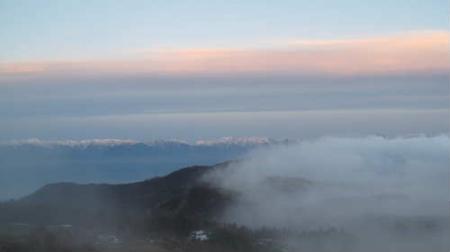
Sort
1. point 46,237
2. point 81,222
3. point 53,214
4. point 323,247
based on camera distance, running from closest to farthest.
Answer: point 46,237, point 323,247, point 81,222, point 53,214

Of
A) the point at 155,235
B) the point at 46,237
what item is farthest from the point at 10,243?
the point at 155,235

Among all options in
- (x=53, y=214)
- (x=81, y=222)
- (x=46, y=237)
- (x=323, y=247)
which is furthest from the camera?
(x=53, y=214)

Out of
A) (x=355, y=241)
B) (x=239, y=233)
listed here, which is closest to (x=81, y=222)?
(x=239, y=233)

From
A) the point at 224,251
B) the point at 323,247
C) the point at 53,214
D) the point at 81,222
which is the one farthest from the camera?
the point at 53,214

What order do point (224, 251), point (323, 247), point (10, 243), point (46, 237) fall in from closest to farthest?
point (10, 243)
point (46, 237)
point (224, 251)
point (323, 247)

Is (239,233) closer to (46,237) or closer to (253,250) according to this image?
(253,250)

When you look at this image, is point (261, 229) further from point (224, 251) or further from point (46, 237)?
point (46, 237)

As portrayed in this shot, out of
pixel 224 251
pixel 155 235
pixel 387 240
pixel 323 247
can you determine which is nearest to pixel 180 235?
pixel 155 235

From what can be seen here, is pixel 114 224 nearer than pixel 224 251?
No

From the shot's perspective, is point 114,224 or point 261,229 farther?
point 261,229
